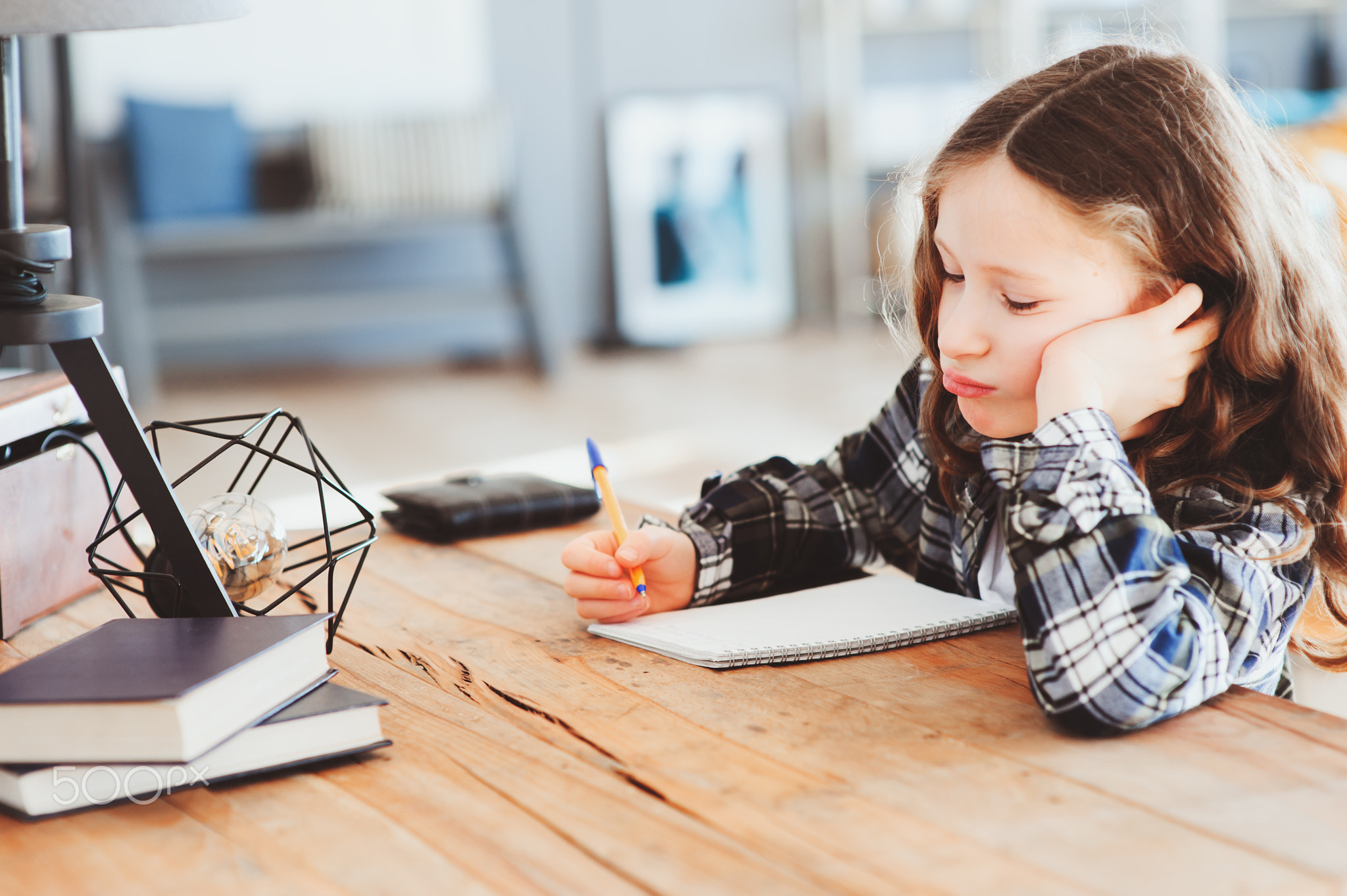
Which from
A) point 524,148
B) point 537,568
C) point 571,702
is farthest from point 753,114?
point 571,702

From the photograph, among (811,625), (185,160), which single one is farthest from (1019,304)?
(185,160)

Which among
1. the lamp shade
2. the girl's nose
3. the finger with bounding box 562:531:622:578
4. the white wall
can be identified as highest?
the white wall

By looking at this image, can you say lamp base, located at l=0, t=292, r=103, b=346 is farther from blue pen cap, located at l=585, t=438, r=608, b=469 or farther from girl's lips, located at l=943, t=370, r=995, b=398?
girl's lips, located at l=943, t=370, r=995, b=398

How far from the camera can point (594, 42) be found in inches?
175

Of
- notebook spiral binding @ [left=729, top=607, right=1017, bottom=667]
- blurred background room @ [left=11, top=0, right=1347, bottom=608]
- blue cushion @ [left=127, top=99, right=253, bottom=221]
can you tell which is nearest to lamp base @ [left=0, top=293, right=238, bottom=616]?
notebook spiral binding @ [left=729, top=607, right=1017, bottom=667]

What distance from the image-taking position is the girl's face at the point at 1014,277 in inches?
28.0

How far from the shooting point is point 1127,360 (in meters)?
0.72

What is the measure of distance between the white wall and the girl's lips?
11.6 feet

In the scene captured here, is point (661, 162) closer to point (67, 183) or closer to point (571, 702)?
point (67, 183)

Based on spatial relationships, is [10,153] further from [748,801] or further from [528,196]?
[528,196]

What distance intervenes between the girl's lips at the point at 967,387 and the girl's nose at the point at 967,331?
2cm

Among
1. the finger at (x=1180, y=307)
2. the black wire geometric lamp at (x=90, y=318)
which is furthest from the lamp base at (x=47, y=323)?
the finger at (x=1180, y=307)

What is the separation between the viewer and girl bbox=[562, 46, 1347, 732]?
25.6 inches

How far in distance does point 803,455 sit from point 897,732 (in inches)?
88.4
